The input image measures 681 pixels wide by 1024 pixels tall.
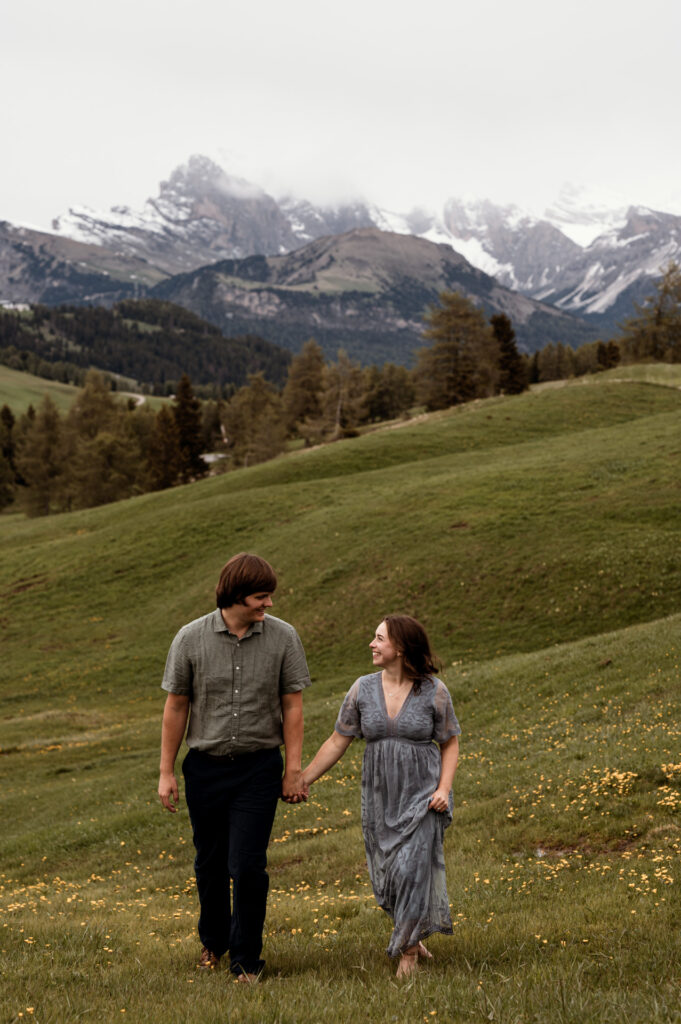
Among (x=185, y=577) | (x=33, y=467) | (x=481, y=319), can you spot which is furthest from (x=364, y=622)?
(x=33, y=467)

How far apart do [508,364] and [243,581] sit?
94866mm

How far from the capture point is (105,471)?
317 feet

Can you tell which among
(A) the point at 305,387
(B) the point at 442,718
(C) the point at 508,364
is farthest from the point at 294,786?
(A) the point at 305,387

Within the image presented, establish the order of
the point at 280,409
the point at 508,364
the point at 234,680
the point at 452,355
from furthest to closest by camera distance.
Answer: the point at 280,409
the point at 508,364
the point at 452,355
the point at 234,680

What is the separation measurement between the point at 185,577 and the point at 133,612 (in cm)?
362

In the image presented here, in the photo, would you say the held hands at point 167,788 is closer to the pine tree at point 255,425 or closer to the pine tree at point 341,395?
the pine tree at point 341,395

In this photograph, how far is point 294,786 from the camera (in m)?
6.95

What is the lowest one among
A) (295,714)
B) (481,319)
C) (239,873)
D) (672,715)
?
(672,715)

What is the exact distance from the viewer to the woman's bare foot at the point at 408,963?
626 cm

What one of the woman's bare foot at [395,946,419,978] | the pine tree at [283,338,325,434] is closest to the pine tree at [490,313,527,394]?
the pine tree at [283,338,325,434]

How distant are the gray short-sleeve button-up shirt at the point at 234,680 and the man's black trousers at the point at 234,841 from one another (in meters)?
0.16

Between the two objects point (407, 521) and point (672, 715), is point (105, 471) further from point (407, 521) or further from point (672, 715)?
point (672, 715)

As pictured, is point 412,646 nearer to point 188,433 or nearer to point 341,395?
point 341,395

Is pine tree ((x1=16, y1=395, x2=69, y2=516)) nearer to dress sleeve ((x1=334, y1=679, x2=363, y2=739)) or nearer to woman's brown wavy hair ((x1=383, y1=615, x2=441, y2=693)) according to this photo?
dress sleeve ((x1=334, y1=679, x2=363, y2=739))
